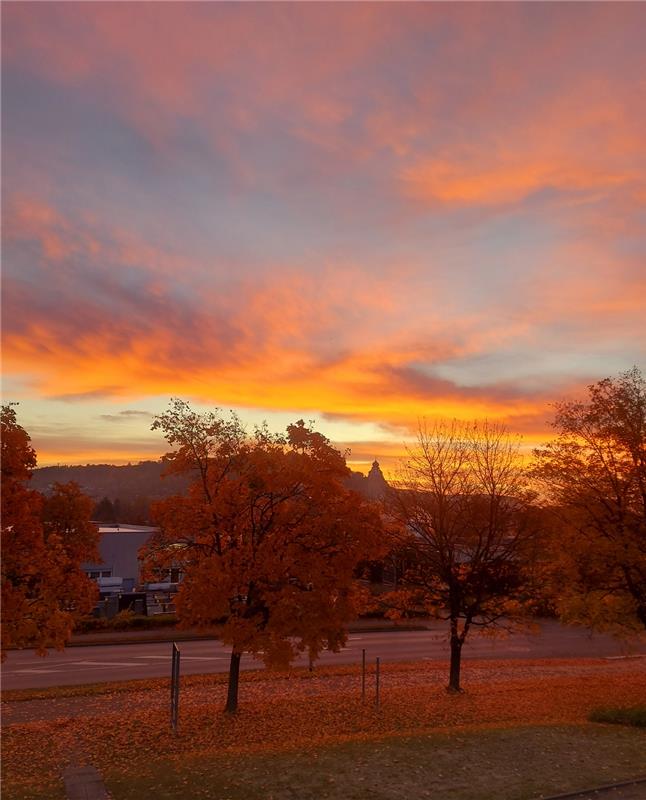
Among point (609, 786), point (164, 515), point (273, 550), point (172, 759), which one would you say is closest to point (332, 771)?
point (172, 759)

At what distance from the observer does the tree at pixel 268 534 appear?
16.7 metres

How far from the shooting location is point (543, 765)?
12.5 meters

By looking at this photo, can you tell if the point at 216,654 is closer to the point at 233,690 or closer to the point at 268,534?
the point at 233,690

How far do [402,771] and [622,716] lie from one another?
27.3ft

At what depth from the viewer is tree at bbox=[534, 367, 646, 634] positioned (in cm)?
1955

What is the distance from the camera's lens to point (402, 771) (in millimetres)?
12125

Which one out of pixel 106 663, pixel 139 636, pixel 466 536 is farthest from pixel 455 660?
pixel 139 636

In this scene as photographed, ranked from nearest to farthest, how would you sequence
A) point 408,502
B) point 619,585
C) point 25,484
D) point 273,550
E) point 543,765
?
point 543,765 → point 25,484 → point 273,550 → point 619,585 → point 408,502

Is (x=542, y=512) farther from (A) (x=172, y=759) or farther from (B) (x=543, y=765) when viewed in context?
(A) (x=172, y=759)

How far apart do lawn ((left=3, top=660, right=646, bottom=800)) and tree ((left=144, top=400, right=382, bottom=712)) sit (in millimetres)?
2602

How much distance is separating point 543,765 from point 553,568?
29.9 feet

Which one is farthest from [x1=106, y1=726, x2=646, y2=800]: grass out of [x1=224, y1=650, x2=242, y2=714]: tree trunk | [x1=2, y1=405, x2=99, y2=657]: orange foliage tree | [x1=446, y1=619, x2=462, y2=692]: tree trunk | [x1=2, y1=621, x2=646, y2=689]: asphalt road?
[x1=2, y1=621, x2=646, y2=689]: asphalt road

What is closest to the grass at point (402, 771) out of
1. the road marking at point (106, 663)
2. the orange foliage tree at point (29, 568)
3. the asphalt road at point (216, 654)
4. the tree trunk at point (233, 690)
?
the orange foliage tree at point (29, 568)

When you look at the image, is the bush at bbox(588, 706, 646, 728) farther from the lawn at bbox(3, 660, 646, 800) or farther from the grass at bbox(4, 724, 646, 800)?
the grass at bbox(4, 724, 646, 800)
